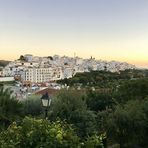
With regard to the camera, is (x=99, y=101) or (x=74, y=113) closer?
(x=74, y=113)

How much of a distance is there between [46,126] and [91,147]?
0.79 metres

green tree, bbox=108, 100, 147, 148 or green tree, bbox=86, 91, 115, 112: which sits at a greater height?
green tree, bbox=108, 100, 147, 148

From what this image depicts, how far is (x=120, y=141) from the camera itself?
2028 centimetres

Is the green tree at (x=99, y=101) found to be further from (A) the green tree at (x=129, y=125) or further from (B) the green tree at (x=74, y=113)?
(A) the green tree at (x=129, y=125)

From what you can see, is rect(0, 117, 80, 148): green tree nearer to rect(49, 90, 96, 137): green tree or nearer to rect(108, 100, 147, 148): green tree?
rect(49, 90, 96, 137): green tree

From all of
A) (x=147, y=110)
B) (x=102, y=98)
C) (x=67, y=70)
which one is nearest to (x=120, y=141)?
(x=147, y=110)

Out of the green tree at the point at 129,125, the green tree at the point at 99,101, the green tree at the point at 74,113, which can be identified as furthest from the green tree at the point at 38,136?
the green tree at the point at 99,101

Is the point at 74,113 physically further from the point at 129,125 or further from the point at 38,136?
the point at 38,136

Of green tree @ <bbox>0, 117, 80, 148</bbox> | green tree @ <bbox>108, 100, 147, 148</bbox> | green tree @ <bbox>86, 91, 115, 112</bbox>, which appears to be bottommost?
green tree @ <bbox>86, 91, 115, 112</bbox>

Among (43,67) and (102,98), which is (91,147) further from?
(43,67)

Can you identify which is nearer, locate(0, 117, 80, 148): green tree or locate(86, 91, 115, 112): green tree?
locate(0, 117, 80, 148): green tree

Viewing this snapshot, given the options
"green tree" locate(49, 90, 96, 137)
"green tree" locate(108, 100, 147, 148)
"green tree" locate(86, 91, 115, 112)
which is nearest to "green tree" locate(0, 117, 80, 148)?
"green tree" locate(49, 90, 96, 137)

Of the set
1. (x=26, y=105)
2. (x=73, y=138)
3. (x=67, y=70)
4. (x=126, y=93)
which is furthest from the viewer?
(x=67, y=70)

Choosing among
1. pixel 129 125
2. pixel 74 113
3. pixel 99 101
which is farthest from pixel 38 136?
pixel 99 101
